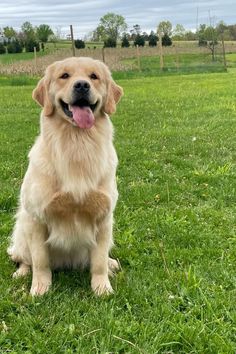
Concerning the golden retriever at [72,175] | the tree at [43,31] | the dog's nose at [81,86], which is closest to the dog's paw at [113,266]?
the golden retriever at [72,175]

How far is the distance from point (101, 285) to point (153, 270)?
0.52 m

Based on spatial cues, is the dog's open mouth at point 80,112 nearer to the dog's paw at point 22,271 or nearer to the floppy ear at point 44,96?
the floppy ear at point 44,96

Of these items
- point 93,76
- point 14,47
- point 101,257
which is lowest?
point 101,257

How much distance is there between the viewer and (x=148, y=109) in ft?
42.3

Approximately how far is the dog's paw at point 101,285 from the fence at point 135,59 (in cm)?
2064

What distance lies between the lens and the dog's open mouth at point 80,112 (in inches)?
138

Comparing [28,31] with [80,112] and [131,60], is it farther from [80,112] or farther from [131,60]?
[80,112]

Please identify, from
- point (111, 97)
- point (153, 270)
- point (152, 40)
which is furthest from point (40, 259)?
point (152, 40)

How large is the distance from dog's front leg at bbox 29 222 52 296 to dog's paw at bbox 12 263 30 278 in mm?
266

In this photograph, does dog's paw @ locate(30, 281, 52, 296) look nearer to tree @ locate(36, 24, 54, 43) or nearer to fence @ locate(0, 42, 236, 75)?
fence @ locate(0, 42, 236, 75)

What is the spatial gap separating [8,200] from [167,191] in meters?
1.81

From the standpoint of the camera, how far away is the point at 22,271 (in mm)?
3990

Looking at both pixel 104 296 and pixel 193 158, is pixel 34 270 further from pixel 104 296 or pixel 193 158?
pixel 193 158

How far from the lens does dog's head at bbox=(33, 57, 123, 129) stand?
11.5 ft
